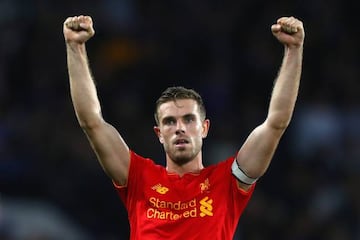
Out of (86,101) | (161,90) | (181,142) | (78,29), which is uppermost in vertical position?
(78,29)

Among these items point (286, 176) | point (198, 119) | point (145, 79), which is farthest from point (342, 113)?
point (198, 119)

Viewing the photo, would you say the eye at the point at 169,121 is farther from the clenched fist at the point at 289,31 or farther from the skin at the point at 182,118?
the clenched fist at the point at 289,31

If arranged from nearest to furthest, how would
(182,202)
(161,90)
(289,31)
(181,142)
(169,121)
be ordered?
(289,31) → (182,202) → (181,142) → (169,121) → (161,90)

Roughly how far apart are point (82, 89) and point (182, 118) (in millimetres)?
669

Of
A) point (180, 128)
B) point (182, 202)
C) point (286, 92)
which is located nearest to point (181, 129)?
point (180, 128)

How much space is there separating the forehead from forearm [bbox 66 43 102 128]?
46cm

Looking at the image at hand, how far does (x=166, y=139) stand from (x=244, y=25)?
7264mm

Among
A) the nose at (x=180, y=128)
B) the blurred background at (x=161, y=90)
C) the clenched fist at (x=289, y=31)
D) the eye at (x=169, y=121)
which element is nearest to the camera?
the clenched fist at (x=289, y=31)

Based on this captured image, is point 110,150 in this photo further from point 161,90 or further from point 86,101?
point 161,90

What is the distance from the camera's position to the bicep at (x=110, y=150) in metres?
6.83

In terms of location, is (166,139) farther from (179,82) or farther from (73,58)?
(179,82)

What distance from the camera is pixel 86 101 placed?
22.3ft

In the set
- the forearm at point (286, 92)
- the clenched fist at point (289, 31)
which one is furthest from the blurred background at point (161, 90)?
the clenched fist at point (289, 31)

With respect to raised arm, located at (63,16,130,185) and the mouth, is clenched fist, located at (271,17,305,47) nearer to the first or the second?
the mouth
